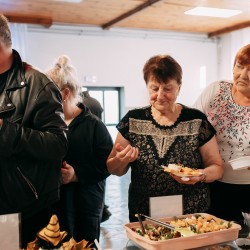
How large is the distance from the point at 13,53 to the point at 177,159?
28.3 inches

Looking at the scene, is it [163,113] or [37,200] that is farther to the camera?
[163,113]

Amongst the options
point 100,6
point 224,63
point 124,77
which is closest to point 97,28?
point 124,77

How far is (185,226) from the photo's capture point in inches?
46.9

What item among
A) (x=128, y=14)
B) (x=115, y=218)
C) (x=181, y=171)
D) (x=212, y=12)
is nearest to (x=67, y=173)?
(x=181, y=171)

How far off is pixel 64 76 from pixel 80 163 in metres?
0.41

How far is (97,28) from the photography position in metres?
6.67

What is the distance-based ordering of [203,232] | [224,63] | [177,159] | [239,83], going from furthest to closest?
[224,63] < [239,83] < [177,159] < [203,232]

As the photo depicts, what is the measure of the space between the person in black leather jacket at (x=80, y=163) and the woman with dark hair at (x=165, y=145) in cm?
24

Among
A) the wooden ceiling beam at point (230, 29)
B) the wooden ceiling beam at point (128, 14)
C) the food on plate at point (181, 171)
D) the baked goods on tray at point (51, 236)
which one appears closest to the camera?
the baked goods on tray at point (51, 236)

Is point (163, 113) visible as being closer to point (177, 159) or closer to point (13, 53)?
point (177, 159)

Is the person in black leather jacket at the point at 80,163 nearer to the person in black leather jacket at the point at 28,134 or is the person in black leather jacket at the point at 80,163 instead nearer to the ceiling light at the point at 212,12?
the person in black leather jacket at the point at 28,134

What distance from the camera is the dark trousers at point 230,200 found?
5.26 feet

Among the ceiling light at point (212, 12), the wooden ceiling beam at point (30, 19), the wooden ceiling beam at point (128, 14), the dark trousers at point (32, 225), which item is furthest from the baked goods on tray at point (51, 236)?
the wooden ceiling beam at point (30, 19)

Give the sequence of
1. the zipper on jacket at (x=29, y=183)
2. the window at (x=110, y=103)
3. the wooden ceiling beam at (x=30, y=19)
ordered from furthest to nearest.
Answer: the window at (x=110, y=103) → the wooden ceiling beam at (x=30, y=19) → the zipper on jacket at (x=29, y=183)
